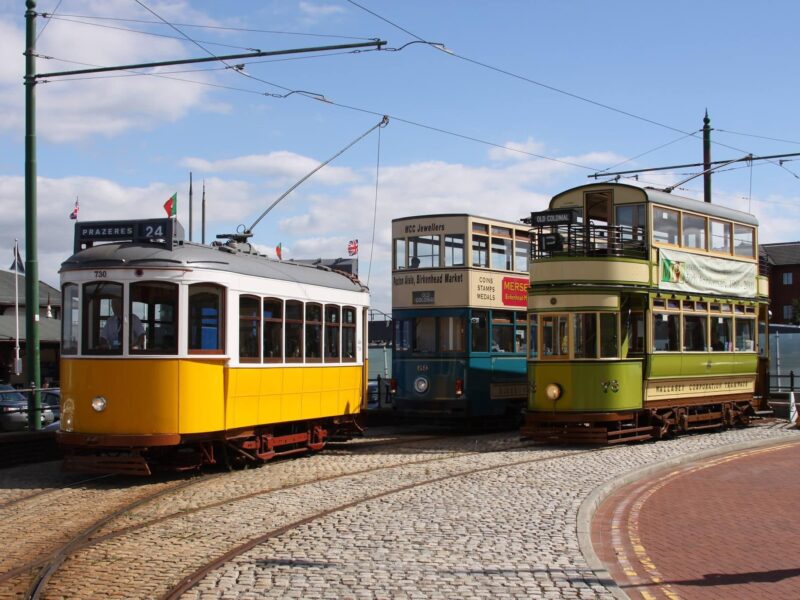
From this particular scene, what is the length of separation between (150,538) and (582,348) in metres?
10.9

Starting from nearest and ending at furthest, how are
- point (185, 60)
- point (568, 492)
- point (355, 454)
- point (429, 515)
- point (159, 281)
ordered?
point (429, 515), point (568, 492), point (159, 281), point (185, 60), point (355, 454)

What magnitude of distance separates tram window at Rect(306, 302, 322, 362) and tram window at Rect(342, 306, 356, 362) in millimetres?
999

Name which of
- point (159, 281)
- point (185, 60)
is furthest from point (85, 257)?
point (185, 60)

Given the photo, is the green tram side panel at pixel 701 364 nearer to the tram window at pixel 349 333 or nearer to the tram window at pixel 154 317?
the tram window at pixel 349 333

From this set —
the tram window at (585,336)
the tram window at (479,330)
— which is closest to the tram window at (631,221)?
the tram window at (585,336)

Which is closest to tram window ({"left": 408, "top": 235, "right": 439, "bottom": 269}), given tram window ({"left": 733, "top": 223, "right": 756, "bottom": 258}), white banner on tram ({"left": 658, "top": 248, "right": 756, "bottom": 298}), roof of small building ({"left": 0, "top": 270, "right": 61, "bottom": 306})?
white banner on tram ({"left": 658, "top": 248, "right": 756, "bottom": 298})

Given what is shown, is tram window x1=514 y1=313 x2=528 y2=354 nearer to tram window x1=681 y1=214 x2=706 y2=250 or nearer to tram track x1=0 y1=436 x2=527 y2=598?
tram window x1=681 y1=214 x2=706 y2=250

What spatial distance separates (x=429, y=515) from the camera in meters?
11.0

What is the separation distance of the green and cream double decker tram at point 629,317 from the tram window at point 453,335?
2.39 meters

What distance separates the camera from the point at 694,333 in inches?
845

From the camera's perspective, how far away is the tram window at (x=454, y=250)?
21750 millimetres

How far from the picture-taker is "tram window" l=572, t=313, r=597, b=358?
744 inches

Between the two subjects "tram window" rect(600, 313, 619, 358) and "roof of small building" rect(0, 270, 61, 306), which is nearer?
"tram window" rect(600, 313, 619, 358)

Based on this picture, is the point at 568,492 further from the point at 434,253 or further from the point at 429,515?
the point at 434,253
